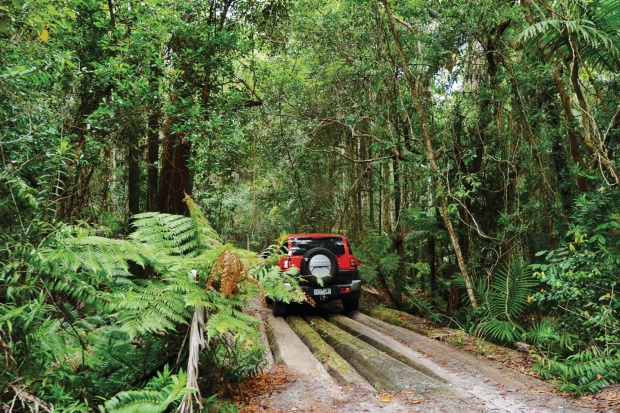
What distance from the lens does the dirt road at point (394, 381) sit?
372cm

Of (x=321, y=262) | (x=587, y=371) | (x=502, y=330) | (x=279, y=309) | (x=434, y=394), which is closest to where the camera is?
(x=434, y=394)

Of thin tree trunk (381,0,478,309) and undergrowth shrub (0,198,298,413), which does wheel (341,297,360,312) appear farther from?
undergrowth shrub (0,198,298,413)

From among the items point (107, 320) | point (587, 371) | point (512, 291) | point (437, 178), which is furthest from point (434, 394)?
point (437, 178)

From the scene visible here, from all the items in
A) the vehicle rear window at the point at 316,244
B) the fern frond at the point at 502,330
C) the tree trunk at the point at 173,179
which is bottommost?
the fern frond at the point at 502,330

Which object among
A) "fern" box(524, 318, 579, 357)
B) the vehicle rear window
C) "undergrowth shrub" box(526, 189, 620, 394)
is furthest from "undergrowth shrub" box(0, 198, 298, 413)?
the vehicle rear window

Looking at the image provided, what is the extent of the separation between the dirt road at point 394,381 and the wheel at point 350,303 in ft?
9.30

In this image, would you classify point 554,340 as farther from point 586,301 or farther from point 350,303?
point 350,303

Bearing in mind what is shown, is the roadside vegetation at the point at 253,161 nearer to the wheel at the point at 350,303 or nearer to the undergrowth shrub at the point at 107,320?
the undergrowth shrub at the point at 107,320

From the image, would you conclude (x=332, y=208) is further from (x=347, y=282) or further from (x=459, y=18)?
(x=459, y=18)

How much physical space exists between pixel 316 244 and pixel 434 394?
5962 millimetres

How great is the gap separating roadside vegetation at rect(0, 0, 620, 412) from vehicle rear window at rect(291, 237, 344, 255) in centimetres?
121

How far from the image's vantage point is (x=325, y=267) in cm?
914

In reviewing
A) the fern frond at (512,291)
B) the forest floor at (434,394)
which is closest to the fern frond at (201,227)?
the forest floor at (434,394)

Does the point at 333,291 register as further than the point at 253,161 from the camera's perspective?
No
